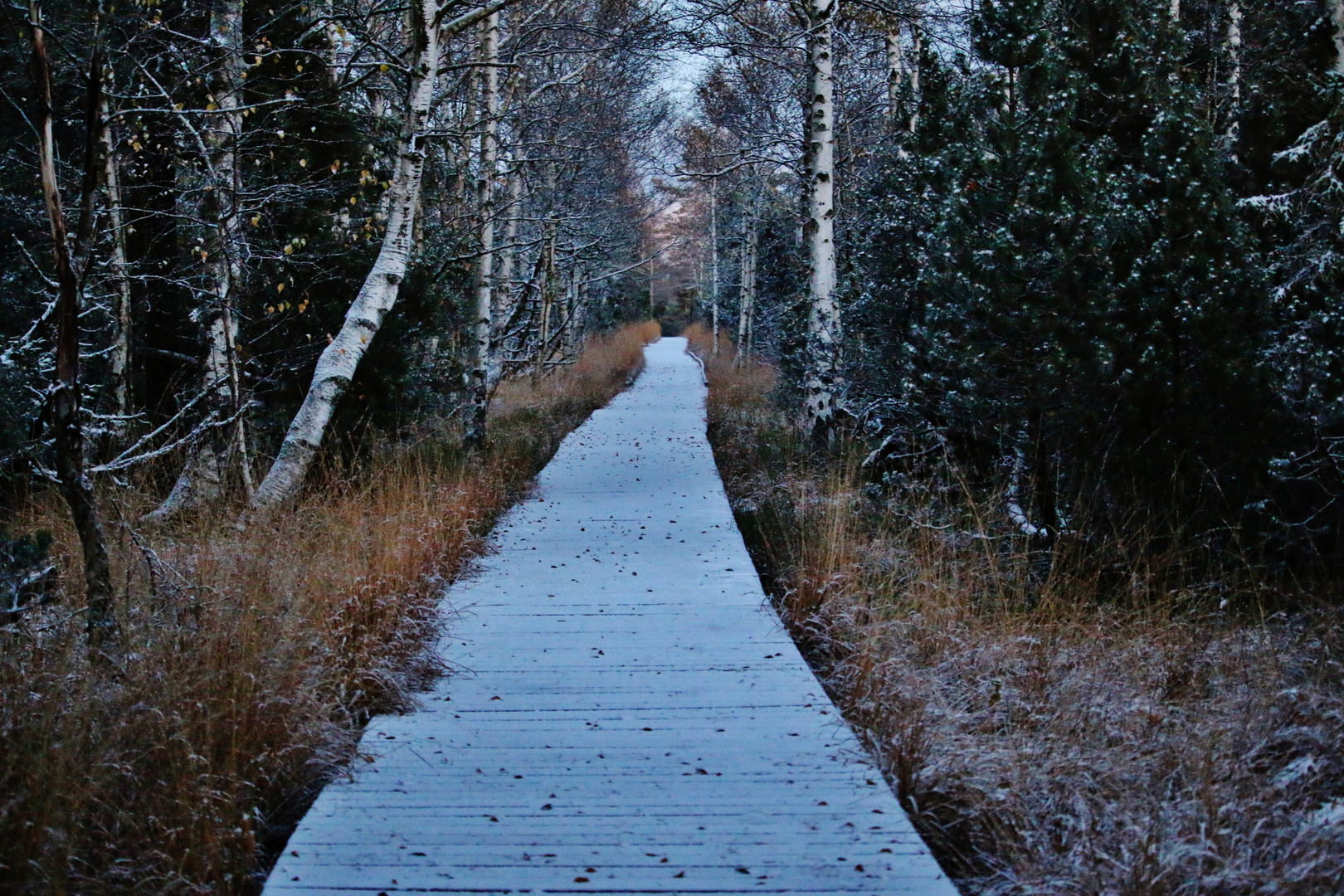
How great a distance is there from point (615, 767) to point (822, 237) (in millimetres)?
8686

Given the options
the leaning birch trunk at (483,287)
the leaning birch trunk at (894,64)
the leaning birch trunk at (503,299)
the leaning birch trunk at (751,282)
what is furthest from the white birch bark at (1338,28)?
the leaning birch trunk at (751,282)

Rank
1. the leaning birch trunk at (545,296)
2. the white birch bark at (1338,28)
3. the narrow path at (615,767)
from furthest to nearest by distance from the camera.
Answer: the leaning birch trunk at (545,296) → the white birch bark at (1338,28) → the narrow path at (615,767)

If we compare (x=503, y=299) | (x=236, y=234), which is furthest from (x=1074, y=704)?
(x=503, y=299)

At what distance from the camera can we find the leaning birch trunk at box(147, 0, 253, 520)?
759 cm

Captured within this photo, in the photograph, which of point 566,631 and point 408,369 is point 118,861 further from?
point 408,369

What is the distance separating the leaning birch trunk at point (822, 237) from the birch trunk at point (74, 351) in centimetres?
Result: 828

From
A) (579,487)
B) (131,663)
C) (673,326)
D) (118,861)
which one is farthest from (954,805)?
(673,326)

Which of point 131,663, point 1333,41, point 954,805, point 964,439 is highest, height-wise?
point 1333,41

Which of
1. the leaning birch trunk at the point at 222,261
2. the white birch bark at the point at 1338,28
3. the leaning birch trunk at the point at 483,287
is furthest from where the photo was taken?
the leaning birch trunk at the point at 483,287

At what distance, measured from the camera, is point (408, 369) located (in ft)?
34.3

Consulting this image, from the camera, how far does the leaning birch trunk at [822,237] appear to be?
1170 centimetres

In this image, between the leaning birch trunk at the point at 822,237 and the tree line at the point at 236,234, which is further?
the leaning birch trunk at the point at 822,237

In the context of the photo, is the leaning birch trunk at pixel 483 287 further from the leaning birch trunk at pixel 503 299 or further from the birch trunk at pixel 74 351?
the birch trunk at pixel 74 351

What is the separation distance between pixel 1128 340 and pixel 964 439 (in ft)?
8.25
